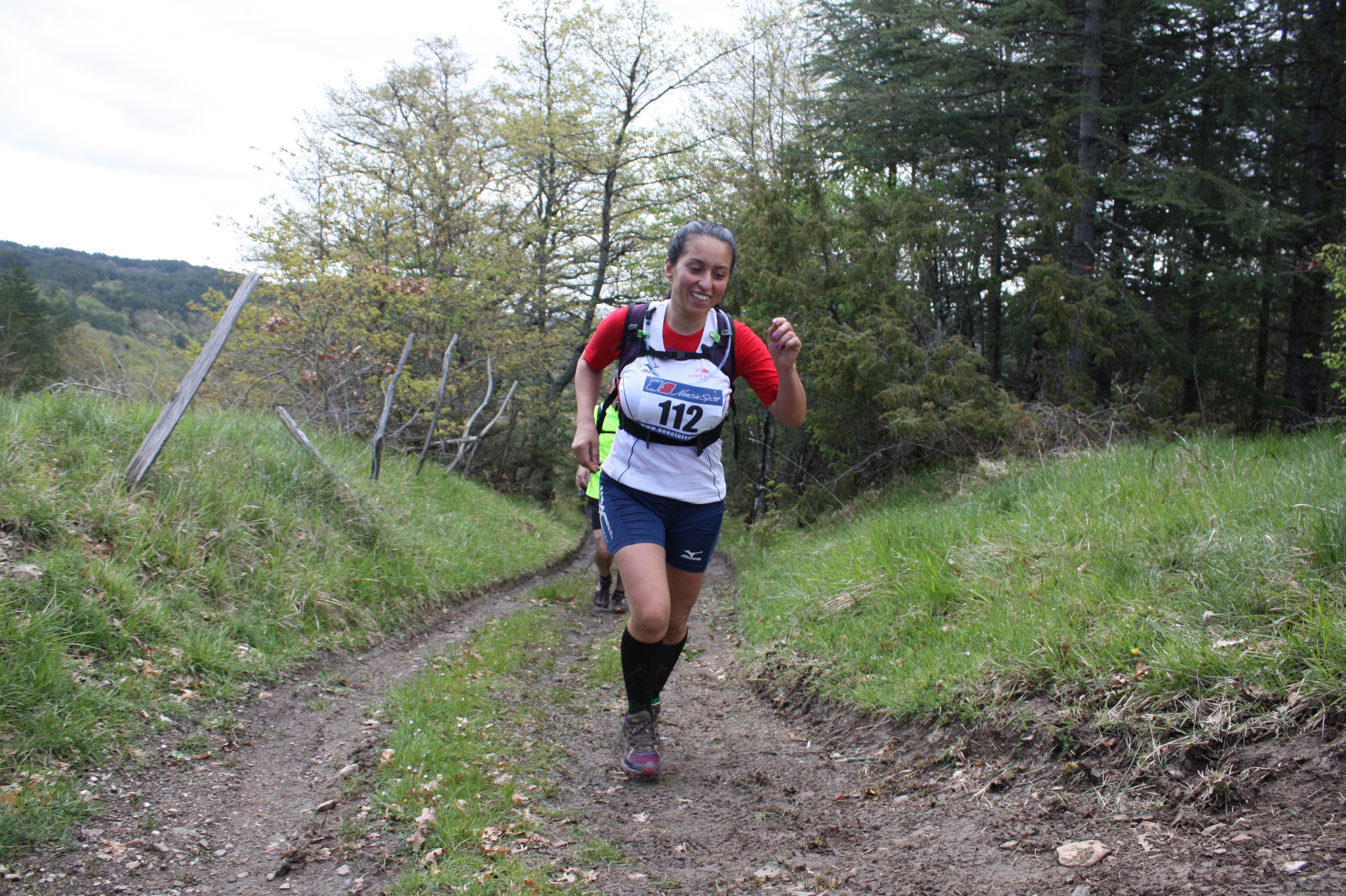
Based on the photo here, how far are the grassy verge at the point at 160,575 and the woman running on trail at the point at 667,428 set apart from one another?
2216 mm

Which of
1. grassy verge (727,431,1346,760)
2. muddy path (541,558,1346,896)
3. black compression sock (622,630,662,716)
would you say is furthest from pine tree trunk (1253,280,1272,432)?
black compression sock (622,630,662,716)

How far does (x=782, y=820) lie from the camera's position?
3.12 meters

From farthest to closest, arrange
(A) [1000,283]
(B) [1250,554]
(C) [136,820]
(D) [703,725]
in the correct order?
(A) [1000,283] → (D) [703,725] → (B) [1250,554] → (C) [136,820]

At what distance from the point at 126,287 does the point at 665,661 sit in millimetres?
53570

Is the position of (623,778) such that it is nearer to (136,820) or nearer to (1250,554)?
(136,820)

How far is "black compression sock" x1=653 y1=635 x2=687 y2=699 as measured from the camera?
3756 millimetres

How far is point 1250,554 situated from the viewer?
3.50 m

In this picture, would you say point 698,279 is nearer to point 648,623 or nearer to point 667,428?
point 667,428

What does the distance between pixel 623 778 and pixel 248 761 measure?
1744 mm

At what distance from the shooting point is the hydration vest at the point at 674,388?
342cm

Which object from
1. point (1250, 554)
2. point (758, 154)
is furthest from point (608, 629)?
point (758, 154)

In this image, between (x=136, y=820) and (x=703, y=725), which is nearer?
(x=136, y=820)

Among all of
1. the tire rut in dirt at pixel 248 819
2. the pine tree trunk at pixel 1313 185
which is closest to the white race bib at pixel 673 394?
the tire rut in dirt at pixel 248 819

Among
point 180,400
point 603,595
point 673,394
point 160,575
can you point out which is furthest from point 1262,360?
point 160,575
